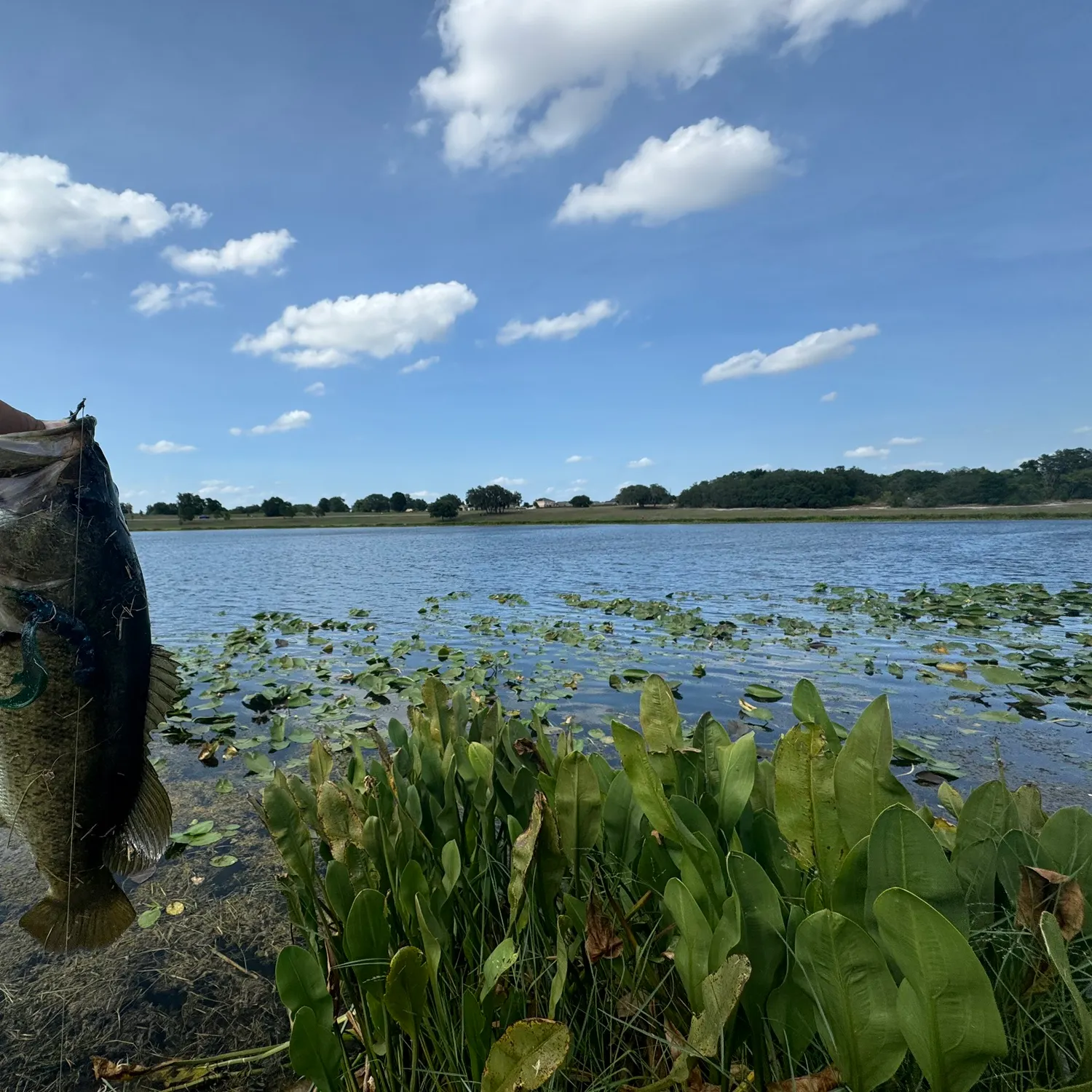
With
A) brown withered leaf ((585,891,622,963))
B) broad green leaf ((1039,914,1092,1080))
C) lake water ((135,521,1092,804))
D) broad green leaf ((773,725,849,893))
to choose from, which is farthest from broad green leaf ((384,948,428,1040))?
lake water ((135,521,1092,804))

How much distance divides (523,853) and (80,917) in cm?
183

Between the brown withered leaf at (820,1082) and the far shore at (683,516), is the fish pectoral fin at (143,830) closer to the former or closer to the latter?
the brown withered leaf at (820,1082)

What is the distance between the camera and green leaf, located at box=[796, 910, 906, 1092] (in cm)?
112

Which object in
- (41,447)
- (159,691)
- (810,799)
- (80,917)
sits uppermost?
(41,447)

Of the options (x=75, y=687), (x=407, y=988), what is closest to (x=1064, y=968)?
(x=407, y=988)

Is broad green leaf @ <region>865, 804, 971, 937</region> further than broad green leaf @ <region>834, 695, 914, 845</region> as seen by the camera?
No

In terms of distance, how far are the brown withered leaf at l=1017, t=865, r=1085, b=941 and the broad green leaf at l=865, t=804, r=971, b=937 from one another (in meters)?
0.19

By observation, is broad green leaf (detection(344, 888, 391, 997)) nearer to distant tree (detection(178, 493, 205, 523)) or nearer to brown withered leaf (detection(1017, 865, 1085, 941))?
brown withered leaf (detection(1017, 865, 1085, 941))

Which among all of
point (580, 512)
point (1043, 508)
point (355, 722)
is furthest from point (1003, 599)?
point (580, 512)

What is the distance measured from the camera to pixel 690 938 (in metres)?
1.42

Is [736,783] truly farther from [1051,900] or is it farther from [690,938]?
[1051,900]

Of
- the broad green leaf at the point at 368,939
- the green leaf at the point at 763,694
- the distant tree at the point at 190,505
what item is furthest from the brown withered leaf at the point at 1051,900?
the distant tree at the point at 190,505

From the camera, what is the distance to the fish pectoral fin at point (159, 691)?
2.35 m

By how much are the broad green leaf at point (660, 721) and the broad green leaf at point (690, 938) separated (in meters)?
0.66
